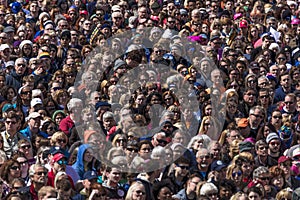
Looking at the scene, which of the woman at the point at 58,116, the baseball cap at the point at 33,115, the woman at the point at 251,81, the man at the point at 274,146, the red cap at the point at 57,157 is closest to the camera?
the red cap at the point at 57,157

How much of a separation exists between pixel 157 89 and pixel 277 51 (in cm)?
372

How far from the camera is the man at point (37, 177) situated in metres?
16.5

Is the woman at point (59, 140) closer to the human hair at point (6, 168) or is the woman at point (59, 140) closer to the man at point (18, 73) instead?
the human hair at point (6, 168)

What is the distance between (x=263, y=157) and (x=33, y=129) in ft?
13.9

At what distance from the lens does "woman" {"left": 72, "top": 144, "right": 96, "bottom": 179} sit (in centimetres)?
1767

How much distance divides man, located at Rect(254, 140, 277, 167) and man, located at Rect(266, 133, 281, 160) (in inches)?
5.1

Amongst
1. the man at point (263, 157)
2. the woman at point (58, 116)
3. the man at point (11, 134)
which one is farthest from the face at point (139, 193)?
the woman at point (58, 116)

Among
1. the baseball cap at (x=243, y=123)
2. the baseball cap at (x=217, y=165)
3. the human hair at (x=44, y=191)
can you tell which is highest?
the baseball cap at (x=243, y=123)

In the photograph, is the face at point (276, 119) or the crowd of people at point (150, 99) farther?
the face at point (276, 119)

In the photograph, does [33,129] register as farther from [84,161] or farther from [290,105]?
[290,105]

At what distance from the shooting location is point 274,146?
61.6 feet

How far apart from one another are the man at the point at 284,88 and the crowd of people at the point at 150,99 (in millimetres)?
38

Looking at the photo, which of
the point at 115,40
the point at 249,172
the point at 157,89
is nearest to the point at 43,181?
the point at 249,172

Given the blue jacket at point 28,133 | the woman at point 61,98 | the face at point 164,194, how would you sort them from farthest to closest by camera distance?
the woman at point 61,98
the blue jacket at point 28,133
the face at point 164,194
